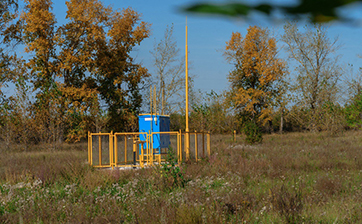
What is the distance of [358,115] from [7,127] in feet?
91.4

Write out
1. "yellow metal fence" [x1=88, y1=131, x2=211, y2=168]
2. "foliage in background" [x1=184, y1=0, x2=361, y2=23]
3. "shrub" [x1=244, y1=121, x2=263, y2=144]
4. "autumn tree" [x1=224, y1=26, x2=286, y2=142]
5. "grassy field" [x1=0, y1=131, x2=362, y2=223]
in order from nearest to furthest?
"foliage in background" [x1=184, y1=0, x2=361, y2=23] < "grassy field" [x1=0, y1=131, x2=362, y2=223] < "yellow metal fence" [x1=88, y1=131, x2=211, y2=168] < "shrub" [x1=244, y1=121, x2=263, y2=144] < "autumn tree" [x1=224, y1=26, x2=286, y2=142]

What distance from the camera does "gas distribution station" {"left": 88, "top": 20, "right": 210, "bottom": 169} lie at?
1304 cm

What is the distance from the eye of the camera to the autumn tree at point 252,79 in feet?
116

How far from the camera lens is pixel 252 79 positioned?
37.8 meters

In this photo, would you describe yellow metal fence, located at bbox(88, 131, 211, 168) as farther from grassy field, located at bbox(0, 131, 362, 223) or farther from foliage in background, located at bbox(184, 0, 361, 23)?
foliage in background, located at bbox(184, 0, 361, 23)

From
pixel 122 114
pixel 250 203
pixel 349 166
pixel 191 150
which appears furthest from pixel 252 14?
pixel 122 114

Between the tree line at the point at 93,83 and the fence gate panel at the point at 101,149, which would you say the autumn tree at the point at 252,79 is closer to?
the tree line at the point at 93,83

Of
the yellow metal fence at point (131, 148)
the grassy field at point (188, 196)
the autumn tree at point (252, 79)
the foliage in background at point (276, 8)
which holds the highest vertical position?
the autumn tree at point (252, 79)

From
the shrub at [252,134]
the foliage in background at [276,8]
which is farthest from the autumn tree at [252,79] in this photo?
the foliage in background at [276,8]

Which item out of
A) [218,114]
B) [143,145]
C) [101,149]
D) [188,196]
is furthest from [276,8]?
[218,114]

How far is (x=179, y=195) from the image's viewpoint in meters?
6.48

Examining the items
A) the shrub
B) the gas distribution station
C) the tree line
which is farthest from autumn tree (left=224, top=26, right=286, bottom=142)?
the gas distribution station

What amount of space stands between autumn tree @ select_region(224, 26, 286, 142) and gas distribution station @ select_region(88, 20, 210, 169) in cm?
2230

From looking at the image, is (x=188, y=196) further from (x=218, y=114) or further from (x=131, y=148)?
(x=218, y=114)
